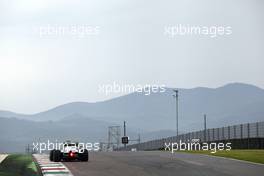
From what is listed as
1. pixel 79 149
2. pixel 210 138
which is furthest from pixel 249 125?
pixel 79 149

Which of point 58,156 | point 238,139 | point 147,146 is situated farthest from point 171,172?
point 147,146

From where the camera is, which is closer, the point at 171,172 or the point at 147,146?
the point at 171,172

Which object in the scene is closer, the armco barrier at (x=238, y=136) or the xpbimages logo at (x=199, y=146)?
the armco barrier at (x=238, y=136)

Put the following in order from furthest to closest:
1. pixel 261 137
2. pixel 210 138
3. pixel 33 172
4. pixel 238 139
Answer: pixel 210 138
pixel 238 139
pixel 261 137
pixel 33 172

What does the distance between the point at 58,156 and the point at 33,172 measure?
8021 mm

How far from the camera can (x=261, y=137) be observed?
49.5 m

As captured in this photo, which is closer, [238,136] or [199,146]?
[238,136]

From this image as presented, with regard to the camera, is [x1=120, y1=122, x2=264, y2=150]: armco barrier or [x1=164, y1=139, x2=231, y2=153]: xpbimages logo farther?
[x1=164, y1=139, x2=231, y2=153]: xpbimages logo

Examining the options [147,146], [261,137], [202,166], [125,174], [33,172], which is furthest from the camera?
[147,146]

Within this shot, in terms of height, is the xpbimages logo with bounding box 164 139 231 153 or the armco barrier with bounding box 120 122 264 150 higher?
the armco barrier with bounding box 120 122 264 150

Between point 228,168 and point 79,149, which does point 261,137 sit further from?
point 228,168

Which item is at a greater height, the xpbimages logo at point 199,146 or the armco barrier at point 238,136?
the armco barrier at point 238,136

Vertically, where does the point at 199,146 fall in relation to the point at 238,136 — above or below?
below

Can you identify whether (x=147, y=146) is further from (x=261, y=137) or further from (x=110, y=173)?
(x=110, y=173)
